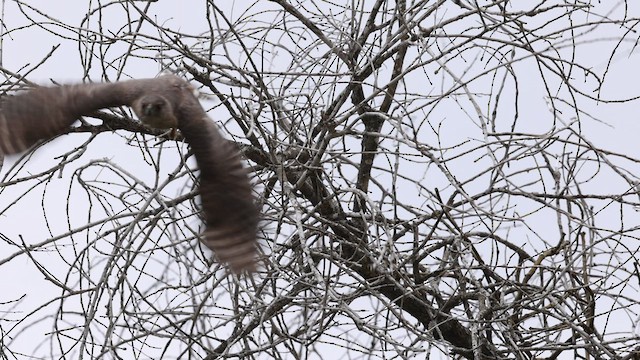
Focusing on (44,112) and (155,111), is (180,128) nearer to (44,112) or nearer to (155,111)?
(155,111)

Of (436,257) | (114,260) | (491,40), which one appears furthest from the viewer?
(436,257)

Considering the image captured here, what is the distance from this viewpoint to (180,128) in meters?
3.87

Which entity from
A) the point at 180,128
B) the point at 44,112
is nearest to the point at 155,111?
the point at 180,128

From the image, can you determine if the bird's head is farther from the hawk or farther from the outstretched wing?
the outstretched wing

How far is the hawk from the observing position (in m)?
3.74

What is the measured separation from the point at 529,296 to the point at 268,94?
122cm

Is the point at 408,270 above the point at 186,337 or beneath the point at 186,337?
above

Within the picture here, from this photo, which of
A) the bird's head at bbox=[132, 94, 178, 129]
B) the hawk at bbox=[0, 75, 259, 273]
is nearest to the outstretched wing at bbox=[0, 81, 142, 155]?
the hawk at bbox=[0, 75, 259, 273]

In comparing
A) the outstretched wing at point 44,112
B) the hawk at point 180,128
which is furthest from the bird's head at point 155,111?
the outstretched wing at point 44,112

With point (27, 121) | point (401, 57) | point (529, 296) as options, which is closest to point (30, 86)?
point (27, 121)

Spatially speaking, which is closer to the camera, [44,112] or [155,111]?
[155,111]

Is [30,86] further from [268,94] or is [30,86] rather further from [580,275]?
[580,275]

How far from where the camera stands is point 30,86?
4410 mm

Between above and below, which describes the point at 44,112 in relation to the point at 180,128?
above
